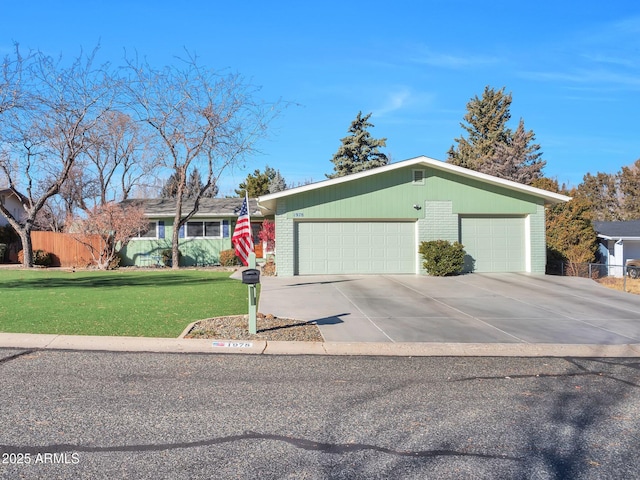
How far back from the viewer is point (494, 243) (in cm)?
1900

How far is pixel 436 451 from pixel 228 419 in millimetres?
1867

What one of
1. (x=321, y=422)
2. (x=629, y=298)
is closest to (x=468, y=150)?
(x=629, y=298)

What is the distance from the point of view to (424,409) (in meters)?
4.75

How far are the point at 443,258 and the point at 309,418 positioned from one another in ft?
45.8

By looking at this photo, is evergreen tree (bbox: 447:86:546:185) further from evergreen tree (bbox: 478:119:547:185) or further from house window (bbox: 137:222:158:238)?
house window (bbox: 137:222:158:238)

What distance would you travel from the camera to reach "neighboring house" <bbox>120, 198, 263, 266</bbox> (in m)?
25.4

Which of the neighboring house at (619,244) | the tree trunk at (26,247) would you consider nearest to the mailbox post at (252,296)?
the tree trunk at (26,247)

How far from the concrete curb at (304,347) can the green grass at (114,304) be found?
0.46 meters

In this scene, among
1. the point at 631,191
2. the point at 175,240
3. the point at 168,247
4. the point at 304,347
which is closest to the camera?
the point at 304,347

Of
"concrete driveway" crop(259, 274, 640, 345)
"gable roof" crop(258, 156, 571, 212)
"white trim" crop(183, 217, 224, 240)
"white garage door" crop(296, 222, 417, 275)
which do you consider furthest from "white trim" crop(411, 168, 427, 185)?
"white trim" crop(183, 217, 224, 240)

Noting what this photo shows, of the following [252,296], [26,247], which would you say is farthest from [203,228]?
[252,296]

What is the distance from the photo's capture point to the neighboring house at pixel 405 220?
1816 cm

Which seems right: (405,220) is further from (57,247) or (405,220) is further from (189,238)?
(57,247)

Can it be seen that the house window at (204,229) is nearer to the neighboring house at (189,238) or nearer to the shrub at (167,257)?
the neighboring house at (189,238)
